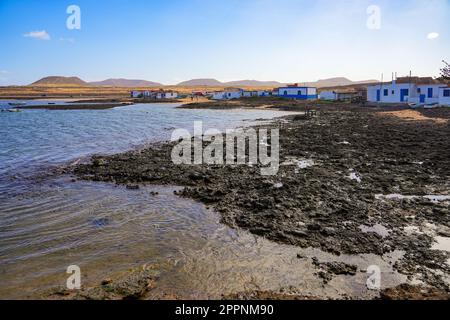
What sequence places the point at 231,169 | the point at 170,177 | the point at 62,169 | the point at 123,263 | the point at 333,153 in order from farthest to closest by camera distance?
the point at 333,153, the point at 62,169, the point at 231,169, the point at 170,177, the point at 123,263

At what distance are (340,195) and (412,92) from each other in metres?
51.7

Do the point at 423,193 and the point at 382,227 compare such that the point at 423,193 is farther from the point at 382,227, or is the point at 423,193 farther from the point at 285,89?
the point at 285,89

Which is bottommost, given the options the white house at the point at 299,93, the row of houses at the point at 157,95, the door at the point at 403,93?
the door at the point at 403,93

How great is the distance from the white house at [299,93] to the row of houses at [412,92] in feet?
53.5

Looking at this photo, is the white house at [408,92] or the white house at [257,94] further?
the white house at [257,94]

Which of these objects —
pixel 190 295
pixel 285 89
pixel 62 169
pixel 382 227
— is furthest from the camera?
pixel 285 89

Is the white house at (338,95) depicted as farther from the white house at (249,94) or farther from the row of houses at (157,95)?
the row of houses at (157,95)

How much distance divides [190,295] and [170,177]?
28.8 feet

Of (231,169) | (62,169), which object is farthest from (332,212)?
(62,169)

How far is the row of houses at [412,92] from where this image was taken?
158ft

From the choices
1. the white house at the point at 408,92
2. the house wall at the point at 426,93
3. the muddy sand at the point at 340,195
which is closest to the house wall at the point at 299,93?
the white house at the point at 408,92

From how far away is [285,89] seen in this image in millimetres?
82500

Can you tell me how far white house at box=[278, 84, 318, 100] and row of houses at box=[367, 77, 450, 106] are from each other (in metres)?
16.3

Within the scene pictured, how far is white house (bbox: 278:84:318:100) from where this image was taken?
7894cm
